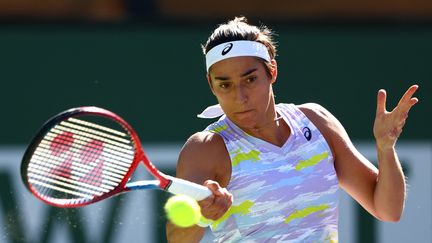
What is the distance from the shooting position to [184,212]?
2785 mm

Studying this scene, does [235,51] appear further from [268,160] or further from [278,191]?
[278,191]

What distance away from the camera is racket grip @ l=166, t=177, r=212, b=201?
9.56ft

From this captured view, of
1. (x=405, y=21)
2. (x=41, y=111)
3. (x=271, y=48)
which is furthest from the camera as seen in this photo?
(x=405, y=21)

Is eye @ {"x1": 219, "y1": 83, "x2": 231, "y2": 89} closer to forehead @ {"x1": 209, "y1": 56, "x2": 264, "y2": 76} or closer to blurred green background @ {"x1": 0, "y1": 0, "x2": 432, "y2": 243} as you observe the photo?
forehead @ {"x1": 209, "y1": 56, "x2": 264, "y2": 76}

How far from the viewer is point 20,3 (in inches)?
225

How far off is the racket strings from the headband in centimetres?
40

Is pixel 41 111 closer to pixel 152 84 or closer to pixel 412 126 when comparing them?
pixel 152 84

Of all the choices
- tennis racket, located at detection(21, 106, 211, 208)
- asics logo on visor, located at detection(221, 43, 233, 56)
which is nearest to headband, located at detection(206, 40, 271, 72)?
asics logo on visor, located at detection(221, 43, 233, 56)

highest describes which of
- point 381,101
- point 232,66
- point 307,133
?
point 232,66

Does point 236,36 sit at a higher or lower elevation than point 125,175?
higher

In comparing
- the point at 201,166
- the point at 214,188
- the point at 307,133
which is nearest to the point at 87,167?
the point at 201,166

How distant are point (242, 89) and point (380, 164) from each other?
543 millimetres

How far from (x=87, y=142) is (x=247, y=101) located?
0.55m

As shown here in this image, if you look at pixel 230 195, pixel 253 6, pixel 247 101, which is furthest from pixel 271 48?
pixel 253 6
